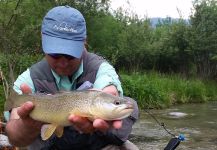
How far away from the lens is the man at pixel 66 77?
335cm

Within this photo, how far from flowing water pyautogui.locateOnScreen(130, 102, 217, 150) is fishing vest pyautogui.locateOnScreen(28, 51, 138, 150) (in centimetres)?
907

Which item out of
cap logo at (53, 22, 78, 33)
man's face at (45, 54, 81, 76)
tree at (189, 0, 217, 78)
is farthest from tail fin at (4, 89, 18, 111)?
tree at (189, 0, 217, 78)

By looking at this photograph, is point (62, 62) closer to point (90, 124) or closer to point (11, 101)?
point (11, 101)

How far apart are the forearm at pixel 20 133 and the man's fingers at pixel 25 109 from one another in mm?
127

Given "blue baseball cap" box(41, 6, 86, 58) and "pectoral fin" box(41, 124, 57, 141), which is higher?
"blue baseball cap" box(41, 6, 86, 58)

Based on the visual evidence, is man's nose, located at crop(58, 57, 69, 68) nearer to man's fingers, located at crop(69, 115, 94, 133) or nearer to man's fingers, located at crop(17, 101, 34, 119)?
man's fingers, located at crop(17, 101, 34, 119)

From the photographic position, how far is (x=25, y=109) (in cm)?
307

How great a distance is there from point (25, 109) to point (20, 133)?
303 mm

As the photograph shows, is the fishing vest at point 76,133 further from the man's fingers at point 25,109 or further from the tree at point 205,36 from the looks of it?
the tree at point 205,36

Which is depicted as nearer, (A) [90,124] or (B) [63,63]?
(A) [90,124]

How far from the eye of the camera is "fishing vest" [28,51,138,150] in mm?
3436

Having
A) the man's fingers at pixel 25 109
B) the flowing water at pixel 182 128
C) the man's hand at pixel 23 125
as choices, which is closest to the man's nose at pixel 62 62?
the man's hand at pixel 23 125

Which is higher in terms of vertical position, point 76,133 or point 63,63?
point 63,63

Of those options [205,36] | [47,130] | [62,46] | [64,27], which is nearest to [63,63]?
[62,46]
